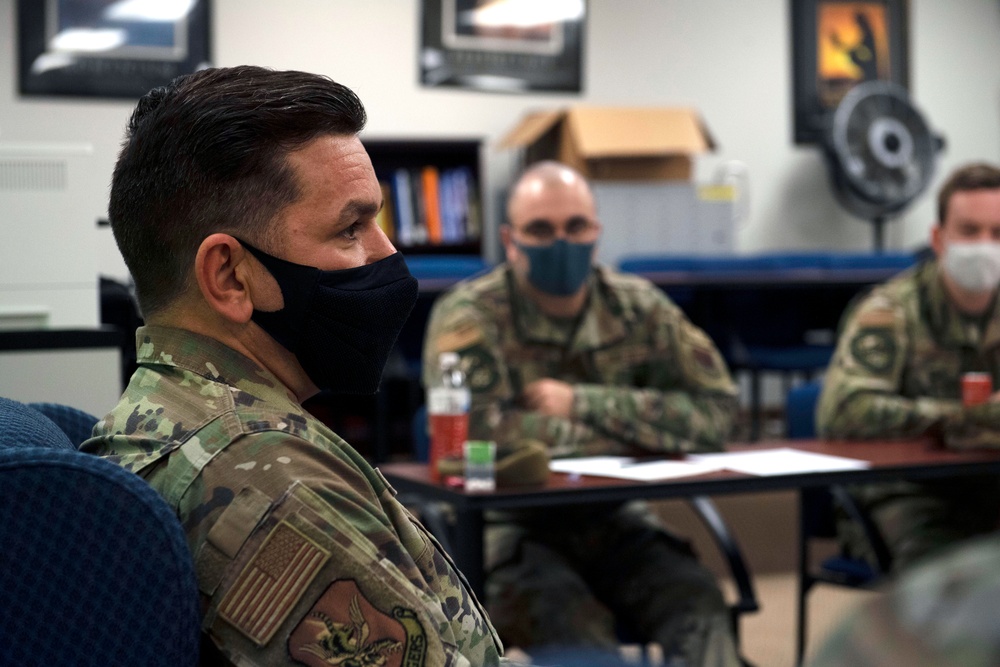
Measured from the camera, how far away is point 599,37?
7.01 m

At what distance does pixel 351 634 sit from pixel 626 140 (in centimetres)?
527

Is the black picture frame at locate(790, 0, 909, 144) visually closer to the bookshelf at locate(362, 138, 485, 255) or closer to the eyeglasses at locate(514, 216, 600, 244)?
the bookshelf at locate(362, 138, 485, 255)

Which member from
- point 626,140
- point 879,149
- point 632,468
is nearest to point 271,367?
point 632,468

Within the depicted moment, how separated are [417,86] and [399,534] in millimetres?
6015

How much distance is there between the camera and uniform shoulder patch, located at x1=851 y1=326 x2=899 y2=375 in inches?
110

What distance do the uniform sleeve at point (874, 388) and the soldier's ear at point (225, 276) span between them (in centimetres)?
200

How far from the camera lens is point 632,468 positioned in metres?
2.27

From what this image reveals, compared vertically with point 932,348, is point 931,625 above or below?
above

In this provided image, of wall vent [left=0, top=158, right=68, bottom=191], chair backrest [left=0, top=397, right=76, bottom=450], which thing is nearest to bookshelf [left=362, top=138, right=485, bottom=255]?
wall vent [left=0, top=158, right=68, bottom=191]

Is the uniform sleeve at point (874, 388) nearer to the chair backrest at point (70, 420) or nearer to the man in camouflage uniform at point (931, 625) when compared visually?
the chair backrest at point (70, 420)

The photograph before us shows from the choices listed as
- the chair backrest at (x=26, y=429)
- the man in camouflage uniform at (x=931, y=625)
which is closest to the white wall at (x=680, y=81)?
the chair backrest at (x=26, y=429)

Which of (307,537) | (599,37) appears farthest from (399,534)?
(599,37)

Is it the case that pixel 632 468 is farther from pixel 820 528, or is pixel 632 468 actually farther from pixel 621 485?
pixel 820 528

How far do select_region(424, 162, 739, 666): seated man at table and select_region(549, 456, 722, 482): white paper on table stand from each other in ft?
0.44
